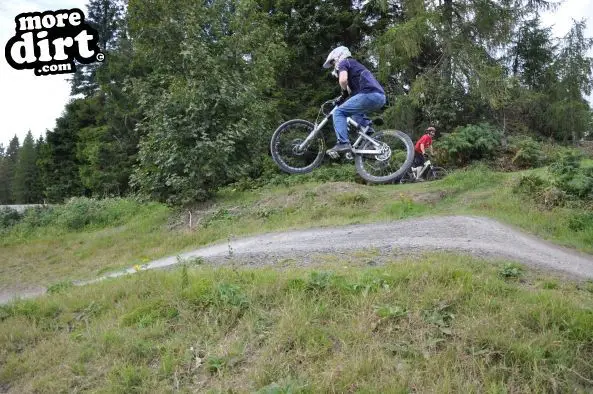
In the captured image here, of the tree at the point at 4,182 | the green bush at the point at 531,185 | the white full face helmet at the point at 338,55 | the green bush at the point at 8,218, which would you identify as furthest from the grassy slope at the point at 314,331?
the tree at the point at 4,182

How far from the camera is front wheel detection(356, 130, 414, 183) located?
880 centimetres

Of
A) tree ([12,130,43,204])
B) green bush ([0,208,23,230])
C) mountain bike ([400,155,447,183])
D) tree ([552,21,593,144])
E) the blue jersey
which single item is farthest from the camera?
tree ([12,130,43,204])

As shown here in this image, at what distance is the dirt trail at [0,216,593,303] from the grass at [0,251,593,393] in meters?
0.80

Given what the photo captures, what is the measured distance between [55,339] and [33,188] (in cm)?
5794

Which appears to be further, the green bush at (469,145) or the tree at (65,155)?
the tree at (65,155)

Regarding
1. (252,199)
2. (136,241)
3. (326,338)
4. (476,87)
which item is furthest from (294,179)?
(326,338)

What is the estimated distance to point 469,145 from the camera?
605 inches

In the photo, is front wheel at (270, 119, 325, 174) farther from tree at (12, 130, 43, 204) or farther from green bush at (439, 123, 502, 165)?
tree at (12, 130, 43, 204)

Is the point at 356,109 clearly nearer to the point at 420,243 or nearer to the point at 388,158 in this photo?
the point at 388,158

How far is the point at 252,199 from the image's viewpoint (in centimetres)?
1216

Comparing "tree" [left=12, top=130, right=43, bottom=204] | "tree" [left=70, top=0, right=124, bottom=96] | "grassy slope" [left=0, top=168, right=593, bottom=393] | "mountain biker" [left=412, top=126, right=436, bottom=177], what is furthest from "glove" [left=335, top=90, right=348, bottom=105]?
"tree" [left=12, top=130, right=43, bottom=204]

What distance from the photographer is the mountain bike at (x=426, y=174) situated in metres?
14.0

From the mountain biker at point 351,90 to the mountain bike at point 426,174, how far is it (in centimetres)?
555

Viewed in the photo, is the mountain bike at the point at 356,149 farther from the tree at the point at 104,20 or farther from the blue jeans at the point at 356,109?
the tree at the point at 104,20
